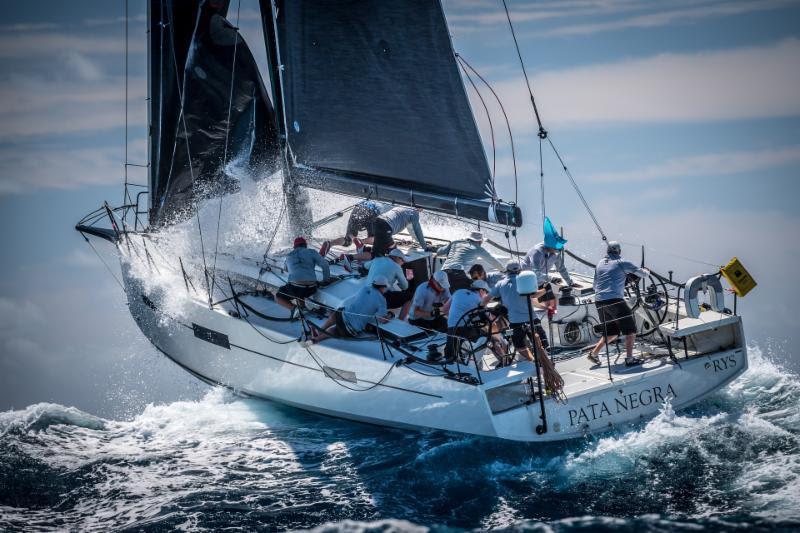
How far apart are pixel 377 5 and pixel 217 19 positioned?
9.83ft

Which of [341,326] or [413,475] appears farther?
[341,326]

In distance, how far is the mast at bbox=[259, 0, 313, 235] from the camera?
11.5 metres

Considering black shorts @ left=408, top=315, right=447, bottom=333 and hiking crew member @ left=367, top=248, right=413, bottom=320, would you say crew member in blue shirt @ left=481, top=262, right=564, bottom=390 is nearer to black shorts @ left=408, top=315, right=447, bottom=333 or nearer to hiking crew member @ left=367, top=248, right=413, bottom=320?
black shorts @ left=408, top=315, right=447, bottom=333

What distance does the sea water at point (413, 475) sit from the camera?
25.3ft

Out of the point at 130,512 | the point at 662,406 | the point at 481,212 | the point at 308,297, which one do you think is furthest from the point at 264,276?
the point at 662,406

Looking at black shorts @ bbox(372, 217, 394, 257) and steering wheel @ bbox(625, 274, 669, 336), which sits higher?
black shorts @ bbox(372, 217, 394, 257)

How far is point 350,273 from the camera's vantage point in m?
11.6

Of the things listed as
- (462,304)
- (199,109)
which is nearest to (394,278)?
(462,304)

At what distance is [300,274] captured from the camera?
433 inches

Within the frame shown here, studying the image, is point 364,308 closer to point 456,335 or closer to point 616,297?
point 456,335

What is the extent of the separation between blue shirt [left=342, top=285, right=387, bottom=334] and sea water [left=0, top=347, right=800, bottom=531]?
120 centimetres

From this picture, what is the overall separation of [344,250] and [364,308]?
9.16 feet

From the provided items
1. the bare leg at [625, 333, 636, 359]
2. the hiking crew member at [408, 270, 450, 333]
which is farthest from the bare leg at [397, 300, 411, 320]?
the bare leg at [625, 333, 636, 359]

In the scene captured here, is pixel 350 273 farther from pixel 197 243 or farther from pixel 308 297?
pixel 197 243
